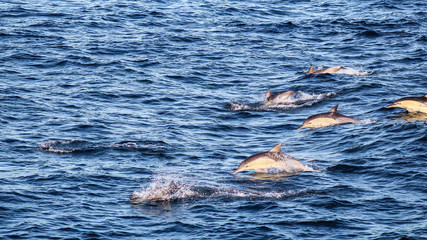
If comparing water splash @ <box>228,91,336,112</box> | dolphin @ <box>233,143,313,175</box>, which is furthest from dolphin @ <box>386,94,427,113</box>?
dolphin @ <box>233,143,313,175</box>

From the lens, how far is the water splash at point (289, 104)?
28.2 meters

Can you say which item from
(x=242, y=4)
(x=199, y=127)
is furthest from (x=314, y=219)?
(x=242, y=4)

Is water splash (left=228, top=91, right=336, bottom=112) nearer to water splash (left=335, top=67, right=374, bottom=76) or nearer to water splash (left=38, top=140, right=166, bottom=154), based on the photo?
water splash (left=335, top=67, right=374, bottom=76)

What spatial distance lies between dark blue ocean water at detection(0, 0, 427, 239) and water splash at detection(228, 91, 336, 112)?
0.13 meters

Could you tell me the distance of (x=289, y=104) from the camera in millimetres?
28688

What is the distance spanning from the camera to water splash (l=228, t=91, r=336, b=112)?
2817 cm

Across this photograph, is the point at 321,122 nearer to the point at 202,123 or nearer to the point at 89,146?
the point at 202,123

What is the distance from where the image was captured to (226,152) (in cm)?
2294

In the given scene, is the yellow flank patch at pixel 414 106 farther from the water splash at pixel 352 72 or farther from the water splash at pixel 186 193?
the water splash at pixel 352 72

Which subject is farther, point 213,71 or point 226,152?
point 213,71

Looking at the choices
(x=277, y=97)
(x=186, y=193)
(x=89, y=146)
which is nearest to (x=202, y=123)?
(x=277, y=97)

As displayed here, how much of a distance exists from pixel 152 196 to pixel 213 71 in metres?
16.9

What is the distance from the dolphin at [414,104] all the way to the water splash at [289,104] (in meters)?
4.57

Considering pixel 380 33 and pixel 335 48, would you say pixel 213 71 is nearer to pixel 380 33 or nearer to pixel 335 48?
pixel 335 48
